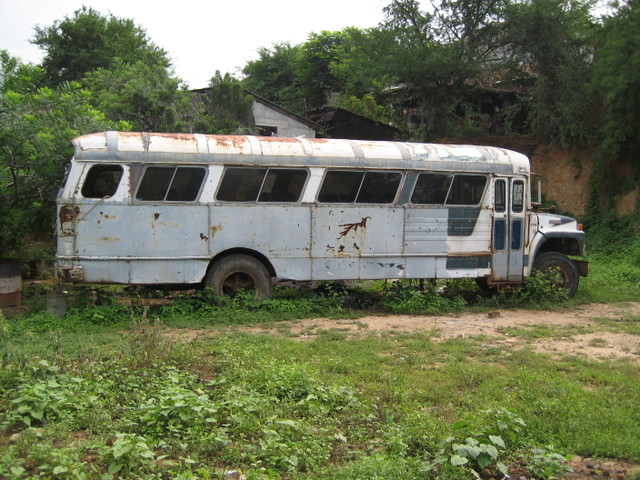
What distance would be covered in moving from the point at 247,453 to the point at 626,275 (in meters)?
11.9

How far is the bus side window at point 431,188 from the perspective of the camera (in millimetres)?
10016

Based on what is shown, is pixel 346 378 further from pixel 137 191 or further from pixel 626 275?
pixel 626 275

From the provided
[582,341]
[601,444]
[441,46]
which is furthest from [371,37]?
[601,444]

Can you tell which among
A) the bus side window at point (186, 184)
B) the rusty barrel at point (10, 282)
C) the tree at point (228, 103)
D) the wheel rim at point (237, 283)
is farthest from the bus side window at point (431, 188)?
the tree at point (228, 103)

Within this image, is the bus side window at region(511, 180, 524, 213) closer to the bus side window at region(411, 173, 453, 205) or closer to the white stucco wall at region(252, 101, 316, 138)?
the bus side window at region(411, 173, 453, 205)

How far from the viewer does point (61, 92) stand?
1066cm

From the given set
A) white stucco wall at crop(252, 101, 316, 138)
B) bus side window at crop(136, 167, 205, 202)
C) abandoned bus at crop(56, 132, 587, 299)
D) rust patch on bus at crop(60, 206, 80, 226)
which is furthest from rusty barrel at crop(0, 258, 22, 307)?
white stucco wall at crop(252, 101, 316, 138)

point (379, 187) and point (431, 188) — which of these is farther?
point (431, 188)

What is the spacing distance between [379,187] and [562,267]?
3.92 metres

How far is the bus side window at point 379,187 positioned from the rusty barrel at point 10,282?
5400 mm

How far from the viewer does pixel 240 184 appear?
9.28 meters

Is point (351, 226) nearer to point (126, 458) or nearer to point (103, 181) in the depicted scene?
point (103, 181)

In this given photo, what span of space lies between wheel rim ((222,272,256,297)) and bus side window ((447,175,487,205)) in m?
3.57

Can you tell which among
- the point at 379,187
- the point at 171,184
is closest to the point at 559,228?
the point at 379,187
